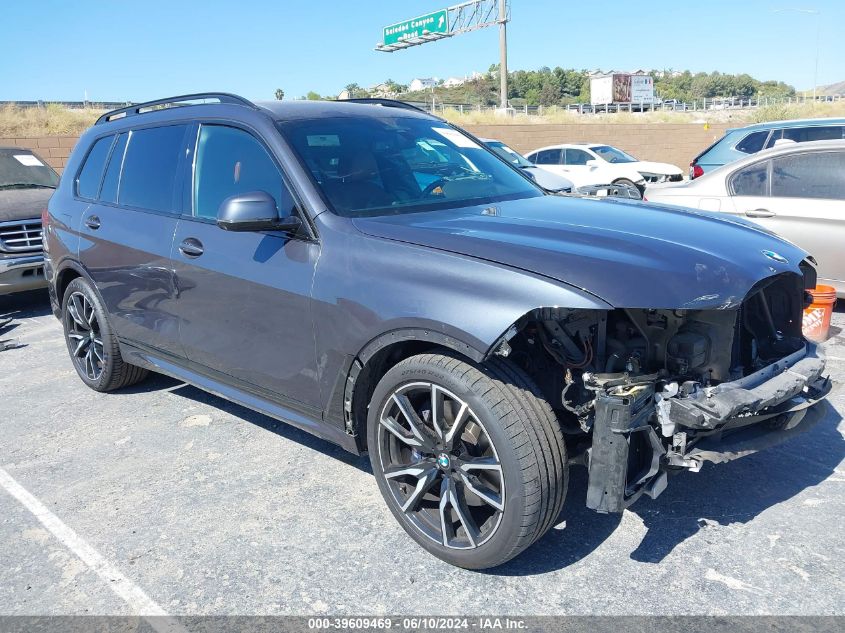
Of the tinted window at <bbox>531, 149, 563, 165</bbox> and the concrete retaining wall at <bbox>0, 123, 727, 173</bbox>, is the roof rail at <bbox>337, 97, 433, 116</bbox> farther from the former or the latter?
the concrete retaining wall at <bbox>0, 123, 727, 173</bbox>

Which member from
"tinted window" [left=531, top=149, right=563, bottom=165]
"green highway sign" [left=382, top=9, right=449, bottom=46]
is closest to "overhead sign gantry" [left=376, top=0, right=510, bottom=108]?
"green highway sign" [left=382, top=9, right=449, bottom=46]

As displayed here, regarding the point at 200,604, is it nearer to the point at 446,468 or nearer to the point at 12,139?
the point at 446,468

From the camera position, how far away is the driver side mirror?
306 centimetres

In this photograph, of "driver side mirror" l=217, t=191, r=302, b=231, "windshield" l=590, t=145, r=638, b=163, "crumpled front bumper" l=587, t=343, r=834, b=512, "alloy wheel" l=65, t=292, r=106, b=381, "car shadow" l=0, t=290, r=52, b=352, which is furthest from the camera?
"windshield" l=590, t=145, r=638, b=163

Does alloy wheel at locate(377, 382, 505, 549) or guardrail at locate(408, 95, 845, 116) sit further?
guardrail at locate(408, 95, 845, 116)

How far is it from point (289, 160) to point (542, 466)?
1831 millimetres

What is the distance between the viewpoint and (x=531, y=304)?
2.46 meters

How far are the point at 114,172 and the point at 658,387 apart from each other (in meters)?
3.70

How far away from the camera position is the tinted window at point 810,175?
5977 millimetres

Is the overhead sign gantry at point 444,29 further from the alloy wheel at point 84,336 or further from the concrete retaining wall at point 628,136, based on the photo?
the alloy wheel at point 84,336

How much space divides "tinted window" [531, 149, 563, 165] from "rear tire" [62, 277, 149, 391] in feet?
46.2

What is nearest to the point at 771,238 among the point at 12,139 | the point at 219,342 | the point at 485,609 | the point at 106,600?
the point at 485,609

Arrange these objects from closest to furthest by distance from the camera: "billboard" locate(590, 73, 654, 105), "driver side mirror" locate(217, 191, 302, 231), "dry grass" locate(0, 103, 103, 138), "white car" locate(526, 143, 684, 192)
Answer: "driver side mirror" locate(217, 191, 302, 231) < "white car" locate(526, 143, 684, 192) < "dry grass" locate(0, 103, 103, 138) < "billboard" locate(590, 73, 654, 105)

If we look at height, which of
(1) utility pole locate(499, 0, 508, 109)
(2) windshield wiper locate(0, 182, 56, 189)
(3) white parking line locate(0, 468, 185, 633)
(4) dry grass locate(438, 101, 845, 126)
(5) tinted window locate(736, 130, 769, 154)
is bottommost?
(3) white parking line locate(0, 468, 185, 633)
